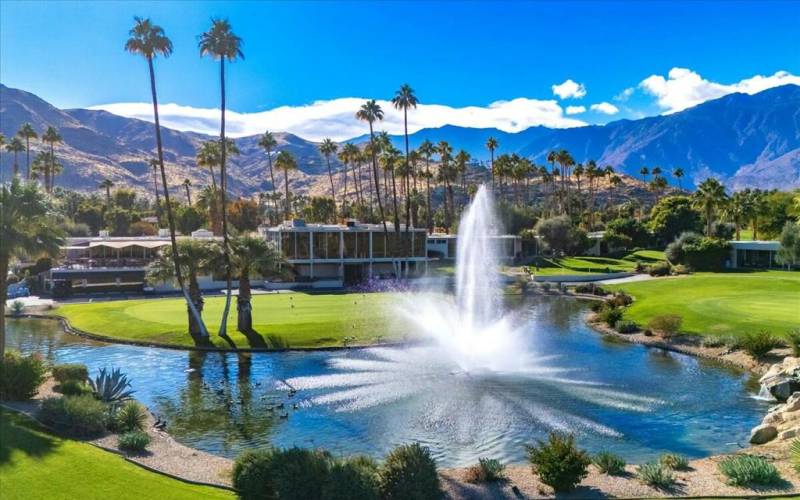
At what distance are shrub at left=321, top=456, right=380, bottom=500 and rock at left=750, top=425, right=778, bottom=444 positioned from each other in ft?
45.1

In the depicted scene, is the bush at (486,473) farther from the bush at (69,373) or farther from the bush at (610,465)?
the bush at (69,373)

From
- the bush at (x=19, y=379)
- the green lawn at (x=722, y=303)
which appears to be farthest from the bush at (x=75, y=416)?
the green lawn at (x=722, y=303)

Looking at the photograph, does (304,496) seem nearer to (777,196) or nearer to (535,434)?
(535,434)

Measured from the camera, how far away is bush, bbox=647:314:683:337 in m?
A: 39.1

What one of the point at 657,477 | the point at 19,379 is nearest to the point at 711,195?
the point at 657,477

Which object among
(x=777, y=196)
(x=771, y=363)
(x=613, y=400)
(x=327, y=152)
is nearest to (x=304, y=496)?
(x=613, y=400)

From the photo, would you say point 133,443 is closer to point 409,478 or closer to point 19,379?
point 19,379

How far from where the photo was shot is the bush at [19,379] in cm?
2211

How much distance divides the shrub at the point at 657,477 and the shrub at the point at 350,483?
6794 millimetres

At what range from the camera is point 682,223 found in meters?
105

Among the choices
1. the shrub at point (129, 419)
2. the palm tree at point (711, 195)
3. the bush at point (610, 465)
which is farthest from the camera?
the palm tree at point (711, 195)

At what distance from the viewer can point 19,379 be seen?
2227 cm

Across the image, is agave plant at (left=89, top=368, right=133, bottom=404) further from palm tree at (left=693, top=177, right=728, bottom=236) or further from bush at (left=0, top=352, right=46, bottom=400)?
palm tree at (left=693, top=177, right=728, bottom=236)

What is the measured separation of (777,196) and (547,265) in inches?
1808
